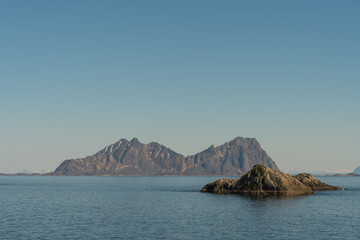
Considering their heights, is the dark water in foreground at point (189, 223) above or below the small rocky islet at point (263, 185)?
below

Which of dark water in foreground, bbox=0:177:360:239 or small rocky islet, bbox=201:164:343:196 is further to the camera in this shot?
small rocky islet, bbox=201:164:343:196

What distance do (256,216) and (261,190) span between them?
6529 cm

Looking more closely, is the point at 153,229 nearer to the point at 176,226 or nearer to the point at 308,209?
the point at 176,226

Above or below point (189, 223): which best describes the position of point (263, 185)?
above

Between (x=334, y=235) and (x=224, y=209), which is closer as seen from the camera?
(x=334, y=235)

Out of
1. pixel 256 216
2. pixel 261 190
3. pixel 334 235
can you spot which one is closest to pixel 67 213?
pixel 256 216

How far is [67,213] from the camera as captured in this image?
87.4 m

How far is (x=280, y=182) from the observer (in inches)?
5694

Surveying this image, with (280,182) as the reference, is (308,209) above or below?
below

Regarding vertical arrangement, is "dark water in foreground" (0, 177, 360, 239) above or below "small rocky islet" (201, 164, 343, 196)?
below

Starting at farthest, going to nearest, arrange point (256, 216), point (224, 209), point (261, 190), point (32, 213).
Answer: point (261, 190) < point (224, 209) < point (32, 213) < point (256, 216)

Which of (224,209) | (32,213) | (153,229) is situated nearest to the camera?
(153,229)

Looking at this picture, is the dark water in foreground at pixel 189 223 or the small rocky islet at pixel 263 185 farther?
the small rocky islet at pixel 263 185

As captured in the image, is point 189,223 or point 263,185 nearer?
point 189,223
